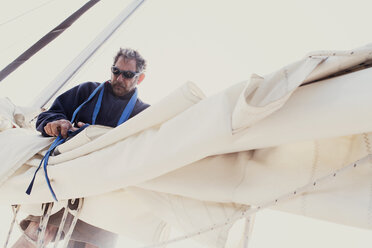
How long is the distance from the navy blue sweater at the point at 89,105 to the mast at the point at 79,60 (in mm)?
571

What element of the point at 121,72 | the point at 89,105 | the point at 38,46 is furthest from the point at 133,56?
the point at 38,46

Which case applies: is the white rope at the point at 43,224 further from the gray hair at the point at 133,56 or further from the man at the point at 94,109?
the gray hair at the point at 133,56

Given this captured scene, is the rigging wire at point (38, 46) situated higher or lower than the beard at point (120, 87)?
higher

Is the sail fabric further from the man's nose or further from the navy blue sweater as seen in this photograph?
the man's nose

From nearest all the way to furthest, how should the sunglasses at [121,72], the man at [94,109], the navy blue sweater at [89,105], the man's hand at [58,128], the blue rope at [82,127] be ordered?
the blue rope at [82,127], the man's hand at [58,128], the man at [94,109], the navy blue sweater at [89,105], the sunglasses at [121,72]

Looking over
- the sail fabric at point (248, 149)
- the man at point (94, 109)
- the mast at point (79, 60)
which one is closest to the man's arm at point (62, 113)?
the man at point (94, 109)

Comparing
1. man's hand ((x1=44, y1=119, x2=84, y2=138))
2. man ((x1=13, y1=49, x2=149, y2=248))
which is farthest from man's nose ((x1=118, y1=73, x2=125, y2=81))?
man's hand ((x1=44, y1=119, x2=84, y2=138))

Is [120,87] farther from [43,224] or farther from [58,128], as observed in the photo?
[43,224]

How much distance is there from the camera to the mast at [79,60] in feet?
5.93

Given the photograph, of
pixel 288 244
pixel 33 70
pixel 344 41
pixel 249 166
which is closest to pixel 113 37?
pixel 33 70

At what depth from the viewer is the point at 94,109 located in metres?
1.21

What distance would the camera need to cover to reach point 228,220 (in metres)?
0.59

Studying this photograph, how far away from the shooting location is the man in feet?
3.37

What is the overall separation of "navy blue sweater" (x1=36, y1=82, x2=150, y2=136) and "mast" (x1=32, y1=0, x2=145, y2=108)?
0.57 meters
